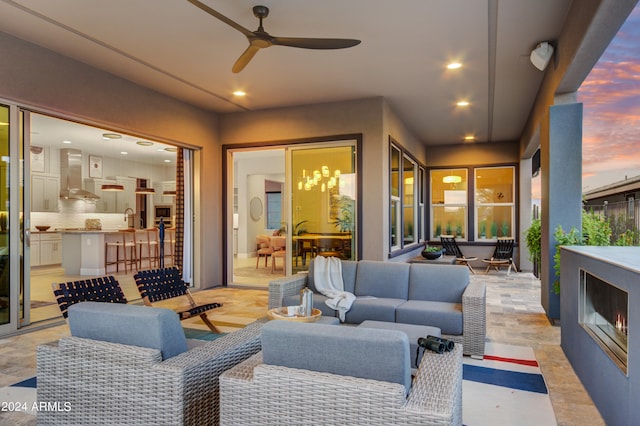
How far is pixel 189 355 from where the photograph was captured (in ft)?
6.43

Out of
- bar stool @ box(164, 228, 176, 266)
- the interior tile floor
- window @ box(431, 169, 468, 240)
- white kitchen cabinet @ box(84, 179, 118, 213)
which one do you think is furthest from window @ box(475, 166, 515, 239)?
white kitchen cabinet @ box(84, 179, 118, 213)

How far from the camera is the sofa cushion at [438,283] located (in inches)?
158

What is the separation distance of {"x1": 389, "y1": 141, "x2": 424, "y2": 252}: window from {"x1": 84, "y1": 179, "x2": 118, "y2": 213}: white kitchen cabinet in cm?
827

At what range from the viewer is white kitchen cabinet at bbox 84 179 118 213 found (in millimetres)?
11042

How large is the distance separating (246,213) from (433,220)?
539 centimetres

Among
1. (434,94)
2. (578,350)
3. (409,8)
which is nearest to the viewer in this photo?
(578,350)

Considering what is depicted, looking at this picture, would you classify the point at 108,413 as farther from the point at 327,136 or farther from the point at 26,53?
the point at 327,136

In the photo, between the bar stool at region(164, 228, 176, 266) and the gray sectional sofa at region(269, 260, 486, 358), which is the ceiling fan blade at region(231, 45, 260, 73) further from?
the bar stool at region(164, 228, 176, 266)

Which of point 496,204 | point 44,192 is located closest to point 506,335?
point 496,204

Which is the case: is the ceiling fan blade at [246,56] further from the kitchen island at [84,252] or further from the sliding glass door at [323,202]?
the kitchen island at [84,252]

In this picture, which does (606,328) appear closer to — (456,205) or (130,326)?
(130,326)

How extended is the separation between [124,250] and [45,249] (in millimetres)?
2289

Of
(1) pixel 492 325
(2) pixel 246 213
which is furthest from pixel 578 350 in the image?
(2) pixel 246 213

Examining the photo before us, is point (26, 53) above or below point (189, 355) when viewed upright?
above
